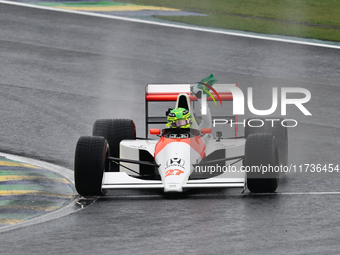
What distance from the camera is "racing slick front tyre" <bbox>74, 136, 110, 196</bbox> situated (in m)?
11.0

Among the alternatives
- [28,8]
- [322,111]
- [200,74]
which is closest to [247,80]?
[200,74]

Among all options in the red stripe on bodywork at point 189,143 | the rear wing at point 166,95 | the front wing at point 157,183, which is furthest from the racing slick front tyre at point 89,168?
the rear wing at point 166,95

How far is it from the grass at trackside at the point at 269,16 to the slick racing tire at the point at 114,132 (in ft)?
38.4

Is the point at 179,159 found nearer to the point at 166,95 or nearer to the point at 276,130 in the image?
the point at 276,130

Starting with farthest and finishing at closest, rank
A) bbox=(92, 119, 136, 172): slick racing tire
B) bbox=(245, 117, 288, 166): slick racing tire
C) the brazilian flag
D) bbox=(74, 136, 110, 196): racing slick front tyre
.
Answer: the brazilian flag, bbox=(92, 119, 136, 172): slick racing tire, bbox=(245, 117, 288, 166): slick racing tire, bbox=(74, 136, 110, 196): racing slick front tyre

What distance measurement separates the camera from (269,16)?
25484 mm

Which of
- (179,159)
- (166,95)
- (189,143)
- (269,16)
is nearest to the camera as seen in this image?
(179,159)

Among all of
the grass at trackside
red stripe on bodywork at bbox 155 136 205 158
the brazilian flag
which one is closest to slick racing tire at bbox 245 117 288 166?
the brazilian flag

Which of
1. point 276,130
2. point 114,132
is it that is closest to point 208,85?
point 276,130

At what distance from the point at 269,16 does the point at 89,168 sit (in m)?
15.6

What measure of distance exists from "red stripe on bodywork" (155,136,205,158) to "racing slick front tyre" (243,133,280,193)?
0.86m

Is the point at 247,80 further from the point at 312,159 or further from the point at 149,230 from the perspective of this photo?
the point at 149,230

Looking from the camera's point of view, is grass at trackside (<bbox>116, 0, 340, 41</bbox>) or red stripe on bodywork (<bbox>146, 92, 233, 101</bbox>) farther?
grass at trackside (<bbox>116, 0, 340, 41</bbox>)

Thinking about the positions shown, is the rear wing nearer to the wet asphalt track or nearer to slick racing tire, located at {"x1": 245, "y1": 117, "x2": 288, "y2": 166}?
slick racing tire, located at {"x1": 245, "y1": 117, "x2": 288, "y2": 166}
